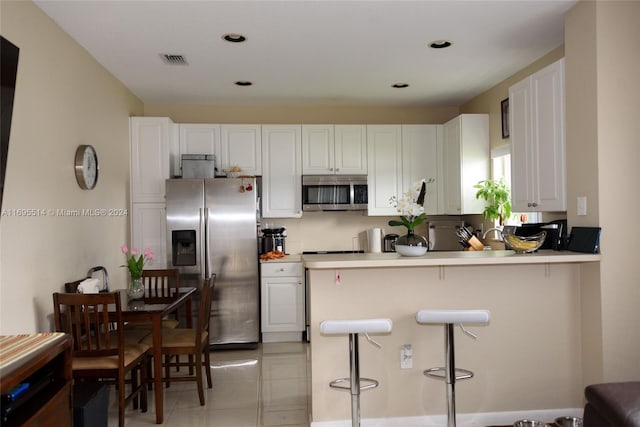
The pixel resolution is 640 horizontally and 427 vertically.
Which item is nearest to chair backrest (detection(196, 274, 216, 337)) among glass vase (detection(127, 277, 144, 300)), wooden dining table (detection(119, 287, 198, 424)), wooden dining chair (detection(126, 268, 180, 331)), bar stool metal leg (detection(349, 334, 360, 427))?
wooden dining table (detection(119, 287, 198, 424))

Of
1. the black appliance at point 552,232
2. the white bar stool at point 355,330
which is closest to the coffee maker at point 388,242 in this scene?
the black appliance at point 552,232

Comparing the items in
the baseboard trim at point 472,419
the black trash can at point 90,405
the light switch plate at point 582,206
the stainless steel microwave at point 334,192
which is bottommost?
the baseboard trim at point 472,419

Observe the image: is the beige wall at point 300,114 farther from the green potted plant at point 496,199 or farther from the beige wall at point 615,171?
the beige wall at point 615,171

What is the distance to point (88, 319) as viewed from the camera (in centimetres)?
296

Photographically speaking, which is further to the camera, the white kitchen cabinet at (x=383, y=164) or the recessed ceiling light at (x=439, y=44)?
the white kitchen cabinet at (x=383, y=164)

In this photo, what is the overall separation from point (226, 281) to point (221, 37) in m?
2.47

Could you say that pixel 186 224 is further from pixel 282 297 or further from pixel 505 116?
pixel 505 116

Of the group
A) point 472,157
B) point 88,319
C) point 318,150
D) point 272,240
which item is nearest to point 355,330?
point 88,319

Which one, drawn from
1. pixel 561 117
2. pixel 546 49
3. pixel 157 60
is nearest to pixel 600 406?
pixel 561 117

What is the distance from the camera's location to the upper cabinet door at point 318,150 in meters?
5.61

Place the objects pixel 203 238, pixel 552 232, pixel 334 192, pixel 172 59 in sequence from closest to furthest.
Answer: pixel 552 232
pixel 172 59
pixel 203 238
pixel 334 192

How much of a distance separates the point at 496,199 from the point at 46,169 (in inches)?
151

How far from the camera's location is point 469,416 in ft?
10.4

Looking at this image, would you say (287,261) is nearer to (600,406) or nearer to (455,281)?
(455,281)
